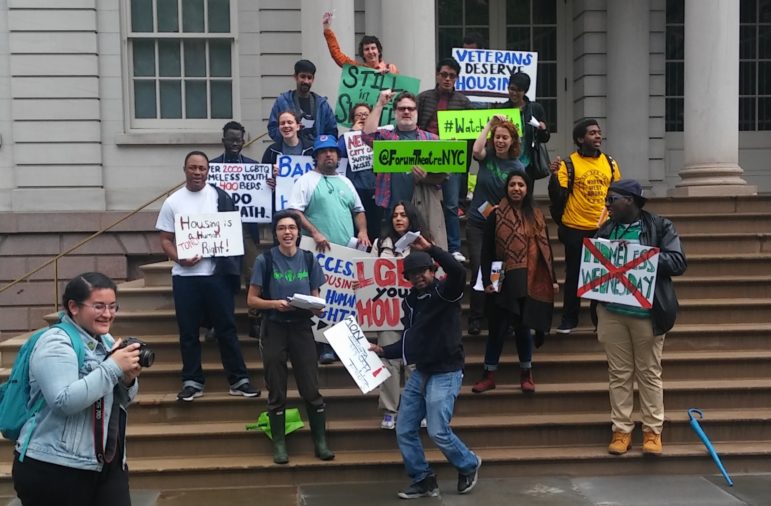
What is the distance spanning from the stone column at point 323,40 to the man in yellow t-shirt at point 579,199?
3560mm

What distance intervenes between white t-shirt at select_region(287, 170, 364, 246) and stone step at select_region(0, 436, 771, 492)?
1.98m

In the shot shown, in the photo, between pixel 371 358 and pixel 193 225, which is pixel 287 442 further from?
pixel 193 225

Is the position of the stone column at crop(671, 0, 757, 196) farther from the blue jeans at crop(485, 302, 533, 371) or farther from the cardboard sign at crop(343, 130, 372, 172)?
the cardboard sign at crop(343, 130, 372, 172)

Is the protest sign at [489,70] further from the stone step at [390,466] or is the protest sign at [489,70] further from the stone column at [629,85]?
the stone step at [390,466]

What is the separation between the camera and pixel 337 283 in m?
7.72

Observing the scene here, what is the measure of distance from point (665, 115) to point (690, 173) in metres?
2.81

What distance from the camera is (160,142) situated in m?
12.7

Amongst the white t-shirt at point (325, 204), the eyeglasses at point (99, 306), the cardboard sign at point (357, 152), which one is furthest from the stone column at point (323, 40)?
the eyeglasses at point (99, 306)

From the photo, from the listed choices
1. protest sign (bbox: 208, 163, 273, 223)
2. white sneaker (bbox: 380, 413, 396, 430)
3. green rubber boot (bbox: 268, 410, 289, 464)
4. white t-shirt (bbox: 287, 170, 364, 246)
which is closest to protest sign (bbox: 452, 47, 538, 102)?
protest sign (bbox: 208, 163, 273, 223)

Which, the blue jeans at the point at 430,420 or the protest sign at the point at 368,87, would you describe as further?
the protest sign at the point at 368,87

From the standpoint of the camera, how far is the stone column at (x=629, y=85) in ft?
43.4

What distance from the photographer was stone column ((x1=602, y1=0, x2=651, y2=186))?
43.4 feet

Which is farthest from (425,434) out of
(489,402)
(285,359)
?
(285,359)

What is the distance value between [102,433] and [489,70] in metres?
7.49
